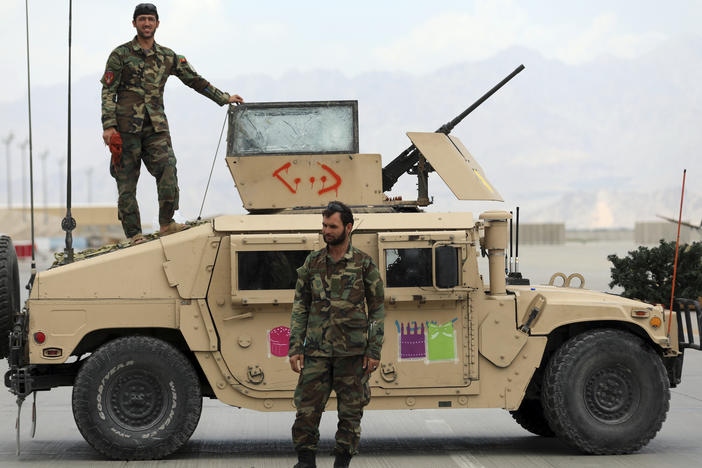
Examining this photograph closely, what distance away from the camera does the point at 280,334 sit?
28.2 ft

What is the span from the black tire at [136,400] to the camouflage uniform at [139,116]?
1.31 meters

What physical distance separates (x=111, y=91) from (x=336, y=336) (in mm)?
3331

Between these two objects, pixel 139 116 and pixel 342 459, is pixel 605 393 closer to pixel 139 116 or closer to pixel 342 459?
pixel 342 459

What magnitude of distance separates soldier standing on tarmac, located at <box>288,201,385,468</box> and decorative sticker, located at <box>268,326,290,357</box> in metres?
1.21

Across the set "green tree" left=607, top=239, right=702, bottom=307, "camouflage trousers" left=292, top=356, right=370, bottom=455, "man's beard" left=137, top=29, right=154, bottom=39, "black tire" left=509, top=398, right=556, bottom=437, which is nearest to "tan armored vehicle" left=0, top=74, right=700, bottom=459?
"black tire" left=509, top=398, right=556, bottom=437

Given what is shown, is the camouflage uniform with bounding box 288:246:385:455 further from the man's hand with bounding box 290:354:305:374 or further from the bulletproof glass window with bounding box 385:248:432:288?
the bulletproof glass window with bounding box 385:248:432:288

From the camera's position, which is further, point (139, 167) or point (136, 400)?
point (139, 167)

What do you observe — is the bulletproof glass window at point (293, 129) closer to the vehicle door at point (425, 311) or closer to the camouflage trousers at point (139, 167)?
the camouflage trousers at point (139, 167)

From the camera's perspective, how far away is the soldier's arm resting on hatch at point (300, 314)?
7.27 metres

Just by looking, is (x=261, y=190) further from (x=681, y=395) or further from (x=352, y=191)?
(x=681, y=395)

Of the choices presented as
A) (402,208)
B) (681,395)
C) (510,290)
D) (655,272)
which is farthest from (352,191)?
(655,272)

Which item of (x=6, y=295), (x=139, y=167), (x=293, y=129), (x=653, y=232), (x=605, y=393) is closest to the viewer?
(x=6, y=295)

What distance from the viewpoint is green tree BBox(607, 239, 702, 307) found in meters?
15.5

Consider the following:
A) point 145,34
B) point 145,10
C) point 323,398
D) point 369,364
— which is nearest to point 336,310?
point 369,364
